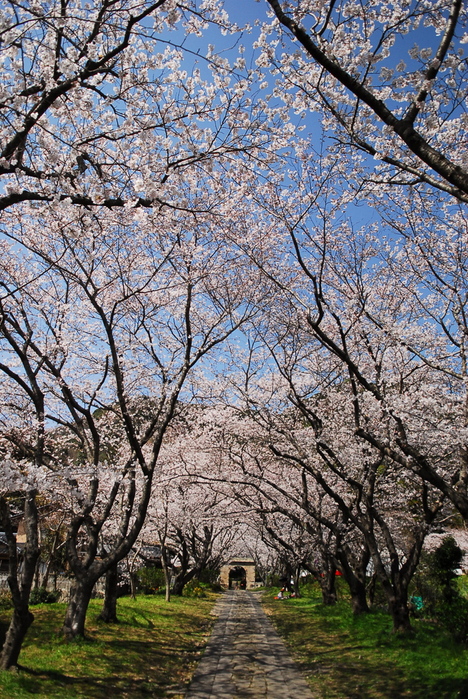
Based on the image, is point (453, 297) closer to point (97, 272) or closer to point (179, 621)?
point (97, 272)

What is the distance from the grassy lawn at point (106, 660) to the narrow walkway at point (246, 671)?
0.99ft

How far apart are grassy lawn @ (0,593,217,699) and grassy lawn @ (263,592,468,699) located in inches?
90.4

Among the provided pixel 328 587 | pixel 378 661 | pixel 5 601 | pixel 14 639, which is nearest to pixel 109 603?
pixel 5 601

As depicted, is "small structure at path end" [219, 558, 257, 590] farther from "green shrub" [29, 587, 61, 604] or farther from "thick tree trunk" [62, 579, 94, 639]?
"thick tree trunk" [62, 579, 94, 639]

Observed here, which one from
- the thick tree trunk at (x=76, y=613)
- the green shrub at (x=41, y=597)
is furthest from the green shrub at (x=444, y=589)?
the green shrub at (x=41, y=597)

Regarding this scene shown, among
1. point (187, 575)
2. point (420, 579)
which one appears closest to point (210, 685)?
point (420, 579)

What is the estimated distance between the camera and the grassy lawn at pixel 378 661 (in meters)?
6.72

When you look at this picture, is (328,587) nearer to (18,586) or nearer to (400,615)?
(400,615)

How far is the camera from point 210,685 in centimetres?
750

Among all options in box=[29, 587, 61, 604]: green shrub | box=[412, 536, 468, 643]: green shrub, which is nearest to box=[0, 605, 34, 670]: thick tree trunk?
box=[412, 536, 468, 643]: green shrub

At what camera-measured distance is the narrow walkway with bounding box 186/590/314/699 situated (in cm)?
706

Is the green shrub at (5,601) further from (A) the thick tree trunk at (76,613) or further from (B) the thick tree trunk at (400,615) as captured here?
(B) the thick tree trunk at (400,615)

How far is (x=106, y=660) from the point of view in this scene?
8375 millimetres

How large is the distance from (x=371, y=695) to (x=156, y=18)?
8.66m
